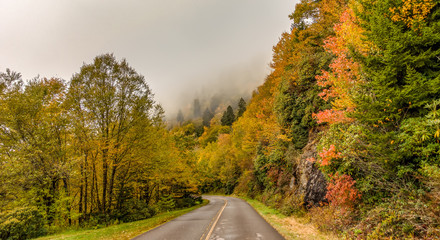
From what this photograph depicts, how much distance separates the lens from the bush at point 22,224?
11516 mm

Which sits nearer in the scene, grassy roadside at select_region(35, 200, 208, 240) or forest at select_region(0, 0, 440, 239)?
forest at select_region(0, 0, 440, 239)

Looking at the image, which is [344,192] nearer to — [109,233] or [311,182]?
[311,182]

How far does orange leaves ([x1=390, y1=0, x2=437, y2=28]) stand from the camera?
660cm

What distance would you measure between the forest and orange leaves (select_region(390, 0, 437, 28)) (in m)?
0.04

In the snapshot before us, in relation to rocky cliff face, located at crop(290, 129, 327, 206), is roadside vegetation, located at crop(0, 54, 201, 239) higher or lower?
higher

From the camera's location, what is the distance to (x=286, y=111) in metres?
19.7

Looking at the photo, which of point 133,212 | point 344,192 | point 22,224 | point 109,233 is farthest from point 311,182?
point 22,224

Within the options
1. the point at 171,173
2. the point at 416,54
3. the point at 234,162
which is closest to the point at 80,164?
the point at 171,173

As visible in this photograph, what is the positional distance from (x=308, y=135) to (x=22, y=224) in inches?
806

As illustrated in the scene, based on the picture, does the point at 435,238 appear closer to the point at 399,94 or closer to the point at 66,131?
the point at 399,94

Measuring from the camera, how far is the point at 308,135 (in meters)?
16.9

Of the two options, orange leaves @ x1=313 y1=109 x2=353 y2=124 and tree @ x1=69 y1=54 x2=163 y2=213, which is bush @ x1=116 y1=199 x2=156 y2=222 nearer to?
tree @ x1=69 y1=54 x2=163 y2=213

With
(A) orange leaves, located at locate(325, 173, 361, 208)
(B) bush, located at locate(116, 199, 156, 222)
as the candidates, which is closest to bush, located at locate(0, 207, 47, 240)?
(B) bush, located at locate(116, 199, 156, 222)

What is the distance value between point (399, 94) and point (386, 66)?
3.93 feet
